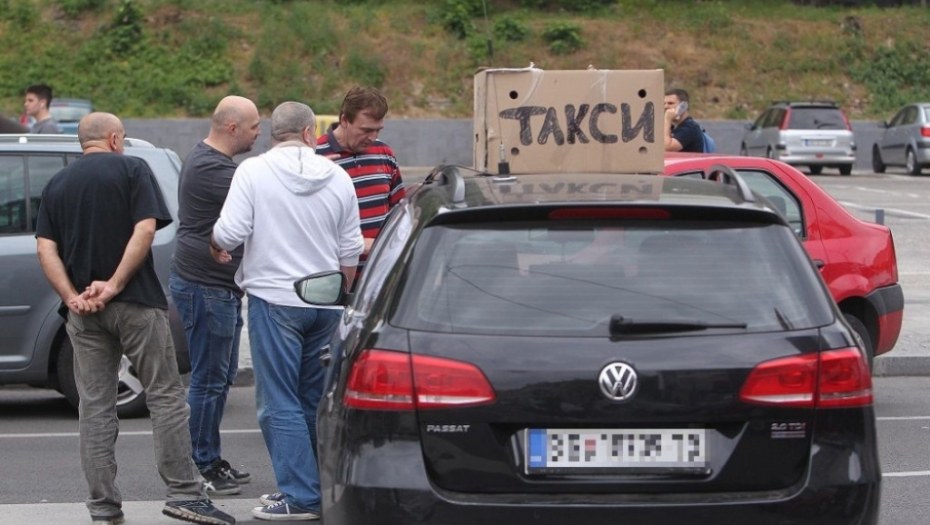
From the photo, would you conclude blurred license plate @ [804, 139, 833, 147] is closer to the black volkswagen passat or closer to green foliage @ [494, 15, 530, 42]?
green foliage @ [494, 15, 530, 42]

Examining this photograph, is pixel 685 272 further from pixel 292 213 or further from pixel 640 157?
pixel 640 157

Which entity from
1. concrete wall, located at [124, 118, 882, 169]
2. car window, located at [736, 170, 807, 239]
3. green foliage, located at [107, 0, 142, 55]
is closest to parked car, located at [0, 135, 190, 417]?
car window, located at [736, 170, 807, 239]

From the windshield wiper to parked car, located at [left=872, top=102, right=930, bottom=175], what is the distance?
94.5ft

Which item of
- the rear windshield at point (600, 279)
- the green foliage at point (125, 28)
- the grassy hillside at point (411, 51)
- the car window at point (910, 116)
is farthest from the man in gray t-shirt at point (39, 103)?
the green foliage at point (125, 28)

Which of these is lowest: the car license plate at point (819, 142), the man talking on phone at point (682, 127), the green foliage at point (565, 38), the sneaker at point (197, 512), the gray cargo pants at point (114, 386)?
the sneaker at point (197, 512)

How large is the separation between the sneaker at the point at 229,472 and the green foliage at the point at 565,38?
35.6 meters

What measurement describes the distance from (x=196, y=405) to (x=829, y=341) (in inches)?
133

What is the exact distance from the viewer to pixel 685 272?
4.07m

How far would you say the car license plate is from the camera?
3161 cm

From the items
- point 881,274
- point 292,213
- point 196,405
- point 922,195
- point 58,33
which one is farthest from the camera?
point 58,33

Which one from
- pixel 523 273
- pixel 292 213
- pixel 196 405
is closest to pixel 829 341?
pixel 523 273

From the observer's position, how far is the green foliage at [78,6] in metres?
41.5

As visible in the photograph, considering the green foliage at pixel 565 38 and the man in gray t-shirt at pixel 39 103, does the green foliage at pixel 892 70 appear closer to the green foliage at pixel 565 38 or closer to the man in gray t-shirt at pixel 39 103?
the green foliage at pixel 565 38

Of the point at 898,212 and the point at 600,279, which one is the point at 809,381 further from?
the point at 898,212
